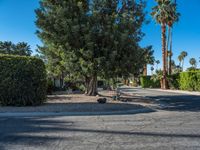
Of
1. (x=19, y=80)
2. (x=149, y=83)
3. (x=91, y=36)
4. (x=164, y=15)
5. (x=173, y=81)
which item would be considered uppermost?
(x=164, y=15)

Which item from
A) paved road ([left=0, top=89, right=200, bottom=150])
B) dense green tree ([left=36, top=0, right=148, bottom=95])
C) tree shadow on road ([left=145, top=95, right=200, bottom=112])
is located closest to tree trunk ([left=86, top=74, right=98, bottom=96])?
dense green tree ([left=36, top=0, right=148, bottom=95])

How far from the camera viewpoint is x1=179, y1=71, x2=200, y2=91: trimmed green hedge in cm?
4394

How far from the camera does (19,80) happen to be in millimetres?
18078

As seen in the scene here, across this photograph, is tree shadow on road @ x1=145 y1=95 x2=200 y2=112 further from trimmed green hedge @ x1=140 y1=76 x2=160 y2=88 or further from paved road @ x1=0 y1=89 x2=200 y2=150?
trimmed green hedge @ x1=140 y1=76 x2=160 y2=88

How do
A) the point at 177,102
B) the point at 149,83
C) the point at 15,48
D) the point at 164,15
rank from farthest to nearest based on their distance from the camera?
1. the point at 15,48
2. the point at 149,83
3. the point at 164,15
4. the point at 177,102

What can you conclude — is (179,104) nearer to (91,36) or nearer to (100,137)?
(91,36)

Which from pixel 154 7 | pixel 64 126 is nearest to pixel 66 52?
pixel 64 126

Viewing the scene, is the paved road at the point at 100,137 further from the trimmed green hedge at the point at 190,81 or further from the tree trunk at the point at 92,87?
the trimmed green hedge at the point at 190,81

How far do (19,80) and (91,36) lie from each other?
7.21 meters

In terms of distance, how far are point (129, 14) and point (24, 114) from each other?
1502 centimetres

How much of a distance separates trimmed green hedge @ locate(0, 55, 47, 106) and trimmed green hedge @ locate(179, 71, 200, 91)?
3050 cm

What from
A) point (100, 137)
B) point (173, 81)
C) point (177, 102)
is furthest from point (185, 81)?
point (100, 137)

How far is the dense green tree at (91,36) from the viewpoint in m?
22.8

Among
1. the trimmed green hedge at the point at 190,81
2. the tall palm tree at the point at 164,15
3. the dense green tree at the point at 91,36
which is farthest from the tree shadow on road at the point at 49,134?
the tall palm tree at the point at 164,15
